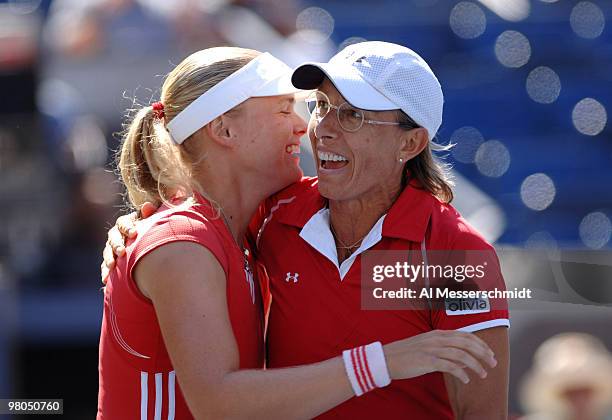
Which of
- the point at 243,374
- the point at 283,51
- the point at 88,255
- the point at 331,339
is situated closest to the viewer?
the point at 243,374

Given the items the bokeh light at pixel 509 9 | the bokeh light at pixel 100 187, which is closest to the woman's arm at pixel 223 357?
the bokeh light at pixel 100 187

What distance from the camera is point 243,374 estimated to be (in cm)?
194

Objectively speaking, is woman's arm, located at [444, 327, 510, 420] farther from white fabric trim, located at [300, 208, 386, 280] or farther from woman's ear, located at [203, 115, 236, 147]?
woman's ear, located at [203, 115, 236, 147]

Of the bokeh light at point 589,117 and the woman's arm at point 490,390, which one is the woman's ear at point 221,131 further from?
the bokeh light at point 589,117

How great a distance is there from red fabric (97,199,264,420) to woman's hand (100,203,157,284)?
3 centimetres

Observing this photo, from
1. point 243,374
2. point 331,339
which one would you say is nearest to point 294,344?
point 331,339

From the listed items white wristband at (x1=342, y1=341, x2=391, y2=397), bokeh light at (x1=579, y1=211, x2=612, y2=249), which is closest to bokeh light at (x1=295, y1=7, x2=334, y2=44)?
bokeh light at (x1=579, y1=211, x2=612, y2=249)

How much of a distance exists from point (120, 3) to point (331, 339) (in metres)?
3.73

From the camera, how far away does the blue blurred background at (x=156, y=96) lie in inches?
180

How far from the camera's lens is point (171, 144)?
2.27 meters

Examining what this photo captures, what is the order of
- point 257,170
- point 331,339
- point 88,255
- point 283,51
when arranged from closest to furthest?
point 331,339 < point 257,170 < point 88,255 < point 283,51

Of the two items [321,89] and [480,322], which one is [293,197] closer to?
[321,89]

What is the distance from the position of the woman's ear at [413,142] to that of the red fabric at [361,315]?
0.27 ft

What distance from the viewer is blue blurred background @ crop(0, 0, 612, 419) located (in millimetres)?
4562
